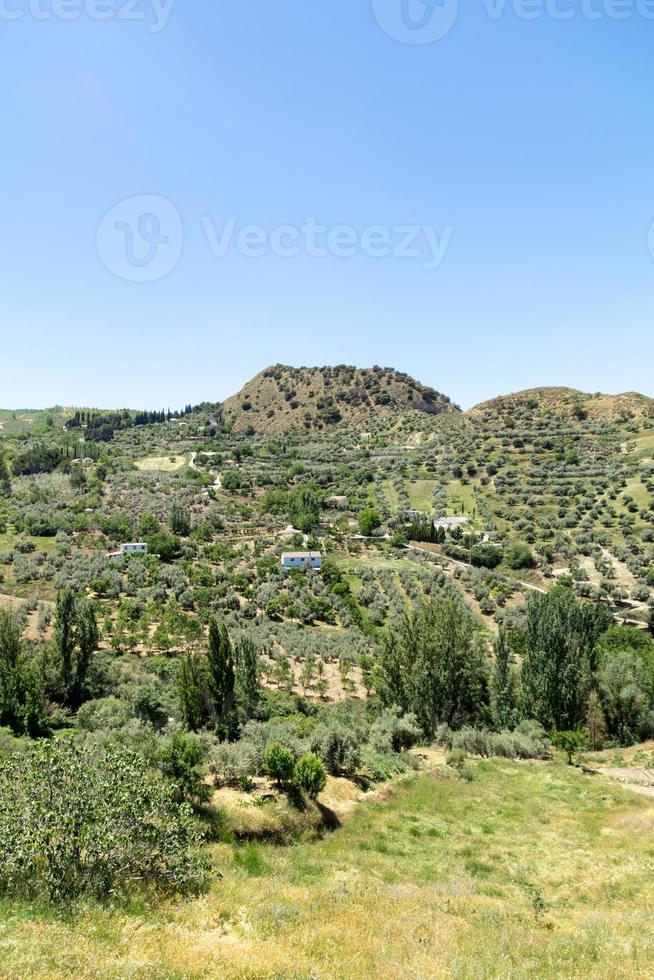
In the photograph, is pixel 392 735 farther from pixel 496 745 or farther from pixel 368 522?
pixel 368 522

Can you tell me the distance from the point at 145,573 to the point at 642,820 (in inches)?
2348

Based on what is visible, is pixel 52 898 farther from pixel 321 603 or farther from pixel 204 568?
pixel 204 568

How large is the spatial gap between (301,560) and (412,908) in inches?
2469

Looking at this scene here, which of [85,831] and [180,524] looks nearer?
[85,831]

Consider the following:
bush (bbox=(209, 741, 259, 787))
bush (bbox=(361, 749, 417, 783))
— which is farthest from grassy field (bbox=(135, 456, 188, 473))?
bush (bbox=(209, 741, 259, 787))

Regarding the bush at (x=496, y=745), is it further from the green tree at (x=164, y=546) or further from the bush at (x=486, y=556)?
the green tree at (x=164, y=546)

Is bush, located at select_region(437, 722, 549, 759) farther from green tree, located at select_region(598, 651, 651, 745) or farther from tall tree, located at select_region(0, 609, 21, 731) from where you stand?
tall tree, located at select_region(0, 609, 21, 731)

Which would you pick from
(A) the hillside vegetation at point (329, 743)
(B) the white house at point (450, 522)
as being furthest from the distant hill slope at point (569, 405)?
(B) the white house at point (450, 522)

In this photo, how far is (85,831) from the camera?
10.7 metres

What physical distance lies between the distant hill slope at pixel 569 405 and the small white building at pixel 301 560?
90149 millimetres

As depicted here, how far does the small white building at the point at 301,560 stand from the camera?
242 ft

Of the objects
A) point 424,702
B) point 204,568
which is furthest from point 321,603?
point 424,702

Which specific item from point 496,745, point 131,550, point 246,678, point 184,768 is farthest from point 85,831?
point 131,550

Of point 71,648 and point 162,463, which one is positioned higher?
point 162,463
